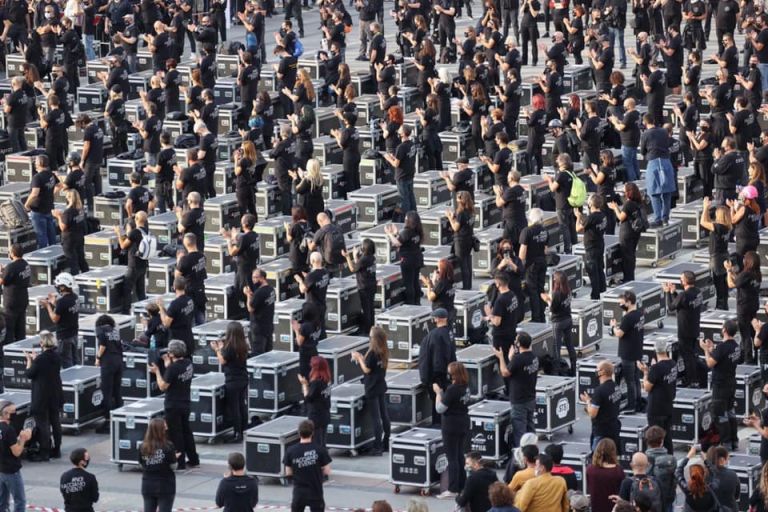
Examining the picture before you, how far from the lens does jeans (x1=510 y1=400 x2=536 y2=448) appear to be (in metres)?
27.3

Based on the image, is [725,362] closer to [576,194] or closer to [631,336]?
[631,336]

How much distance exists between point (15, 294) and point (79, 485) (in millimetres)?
8792

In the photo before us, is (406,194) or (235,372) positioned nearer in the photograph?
(235,372)

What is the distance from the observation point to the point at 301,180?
122ft

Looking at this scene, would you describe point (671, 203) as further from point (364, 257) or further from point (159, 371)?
point (159, 371)

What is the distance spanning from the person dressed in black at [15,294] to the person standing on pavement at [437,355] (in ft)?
22.2

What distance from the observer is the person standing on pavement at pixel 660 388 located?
26.7 meters

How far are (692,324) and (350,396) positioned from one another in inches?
188

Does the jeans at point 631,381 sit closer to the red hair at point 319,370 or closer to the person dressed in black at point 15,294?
the red hair at point 319,370

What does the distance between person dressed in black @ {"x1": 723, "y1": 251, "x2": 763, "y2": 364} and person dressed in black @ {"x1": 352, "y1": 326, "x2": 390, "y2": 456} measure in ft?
18.1

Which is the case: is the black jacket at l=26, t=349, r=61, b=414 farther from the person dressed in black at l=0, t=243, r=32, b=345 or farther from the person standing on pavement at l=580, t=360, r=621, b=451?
the person standing on pavement at l=580, t=360, r=621, b=451

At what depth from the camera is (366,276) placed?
33031 millimetres

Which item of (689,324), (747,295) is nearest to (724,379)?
(689,324)

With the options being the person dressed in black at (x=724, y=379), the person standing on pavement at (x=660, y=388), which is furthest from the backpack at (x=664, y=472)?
the person dressed in black at (x=724, y=379)
